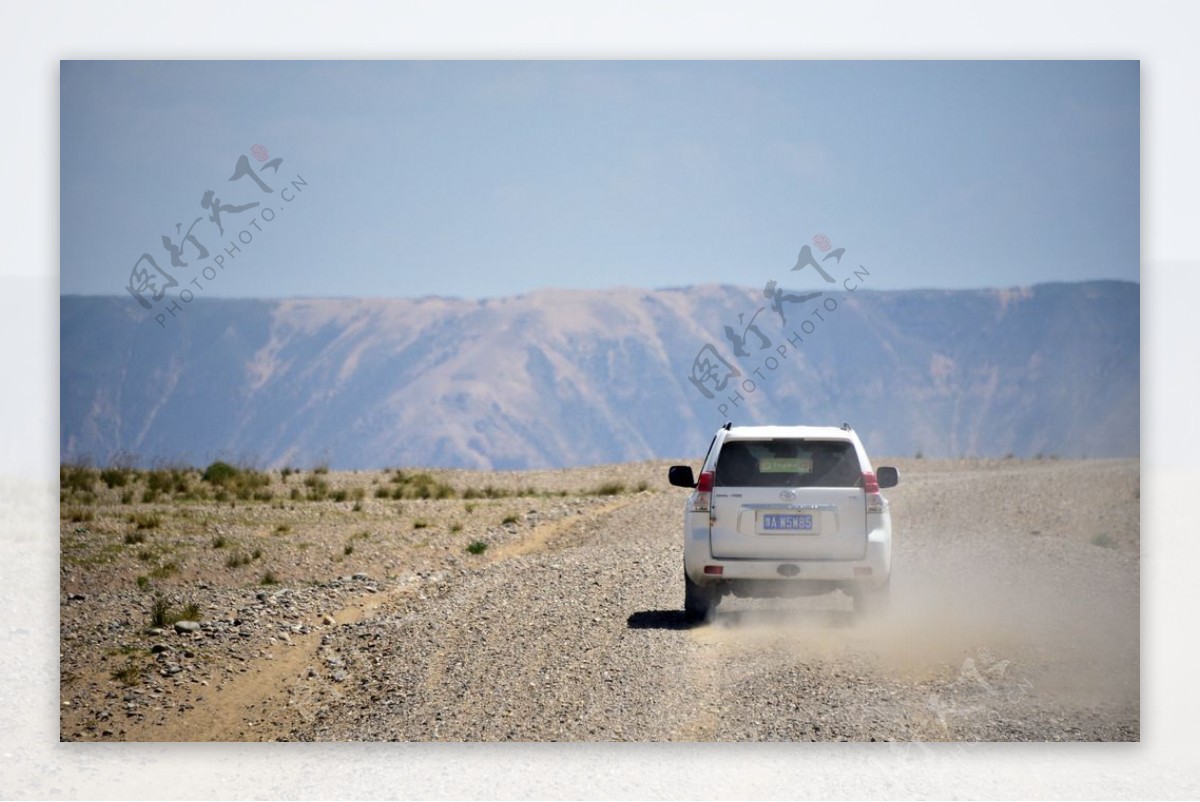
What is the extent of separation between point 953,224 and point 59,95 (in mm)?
9203

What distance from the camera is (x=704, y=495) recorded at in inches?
489

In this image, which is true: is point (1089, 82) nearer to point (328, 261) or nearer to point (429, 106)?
point (429, 106)

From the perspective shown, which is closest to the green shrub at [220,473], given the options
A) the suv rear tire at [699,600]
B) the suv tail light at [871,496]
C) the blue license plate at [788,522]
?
the suv rear tire at [699,600]

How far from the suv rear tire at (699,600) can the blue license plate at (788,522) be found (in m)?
0.96

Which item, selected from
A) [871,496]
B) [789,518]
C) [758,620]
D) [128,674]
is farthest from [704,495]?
[128,674]

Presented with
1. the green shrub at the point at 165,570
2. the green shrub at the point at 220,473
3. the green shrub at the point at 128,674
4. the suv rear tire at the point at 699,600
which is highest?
the green shrub at the point at 220,473

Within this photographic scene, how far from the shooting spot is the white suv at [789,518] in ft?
40.1

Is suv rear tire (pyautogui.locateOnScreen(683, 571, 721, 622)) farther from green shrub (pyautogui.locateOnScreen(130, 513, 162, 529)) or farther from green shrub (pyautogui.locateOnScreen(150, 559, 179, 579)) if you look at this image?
green shrub (pyautogui.locateOnScreen(130, 513, 162, 529))

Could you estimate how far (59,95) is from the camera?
12.7 metres

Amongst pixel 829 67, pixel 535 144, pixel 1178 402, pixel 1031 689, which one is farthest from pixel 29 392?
pixel 1178 402

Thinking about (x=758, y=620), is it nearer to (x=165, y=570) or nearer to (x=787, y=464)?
(x=787, y=464)

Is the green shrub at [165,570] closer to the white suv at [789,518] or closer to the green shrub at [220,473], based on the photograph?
the white suv at [789,518]

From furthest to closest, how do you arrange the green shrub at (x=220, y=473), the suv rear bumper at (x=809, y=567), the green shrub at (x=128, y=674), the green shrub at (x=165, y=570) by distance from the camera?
the green shrub at (x=220, y=473)
the green shrub at (x=165, y=570)
the green shrub at (x=128, y=674)
the suv rear bumper at (x=809, y=567)

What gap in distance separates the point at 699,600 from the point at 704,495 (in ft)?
3.79
